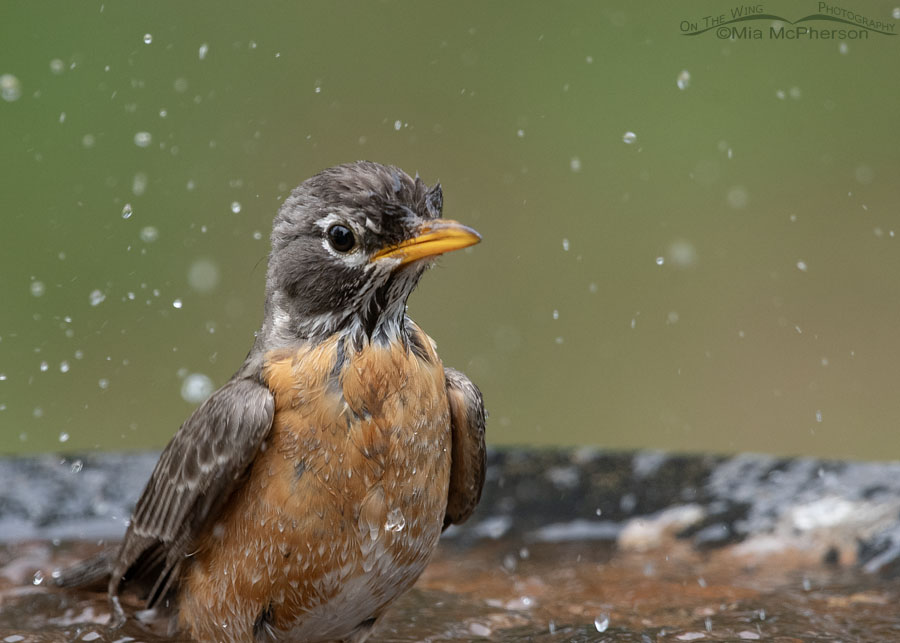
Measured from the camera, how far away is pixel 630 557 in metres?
4.56

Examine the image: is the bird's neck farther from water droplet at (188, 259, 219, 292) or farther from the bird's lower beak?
water droplet at (188, 259, 219, 292)

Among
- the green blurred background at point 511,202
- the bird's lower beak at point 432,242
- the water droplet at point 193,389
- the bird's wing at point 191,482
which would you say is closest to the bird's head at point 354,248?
the bird's lower beak at point 432,242

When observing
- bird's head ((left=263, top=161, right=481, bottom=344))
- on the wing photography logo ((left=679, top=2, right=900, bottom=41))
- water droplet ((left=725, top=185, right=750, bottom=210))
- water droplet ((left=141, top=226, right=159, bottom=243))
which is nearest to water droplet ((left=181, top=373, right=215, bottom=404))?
water droplet ((left=141, top=226, right=159, bottom=243))

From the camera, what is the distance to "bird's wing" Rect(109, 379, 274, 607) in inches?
139

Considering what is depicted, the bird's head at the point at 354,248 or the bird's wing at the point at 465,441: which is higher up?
the bird's head at the point at 354,248

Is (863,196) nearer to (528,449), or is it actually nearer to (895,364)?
(895,364)

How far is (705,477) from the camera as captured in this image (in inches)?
178

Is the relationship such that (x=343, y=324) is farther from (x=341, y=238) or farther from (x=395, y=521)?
(x=395, y=521)

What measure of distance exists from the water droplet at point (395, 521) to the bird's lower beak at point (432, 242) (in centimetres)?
74

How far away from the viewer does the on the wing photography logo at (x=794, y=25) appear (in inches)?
395

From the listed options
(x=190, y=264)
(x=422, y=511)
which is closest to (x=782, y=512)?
(x=422, y=511)

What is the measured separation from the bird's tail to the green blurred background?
15.4ft

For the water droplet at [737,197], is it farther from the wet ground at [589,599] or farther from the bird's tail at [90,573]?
the bird's tail at [90,573]

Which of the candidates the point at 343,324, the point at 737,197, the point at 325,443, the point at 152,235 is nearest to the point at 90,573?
the point at 325,443
